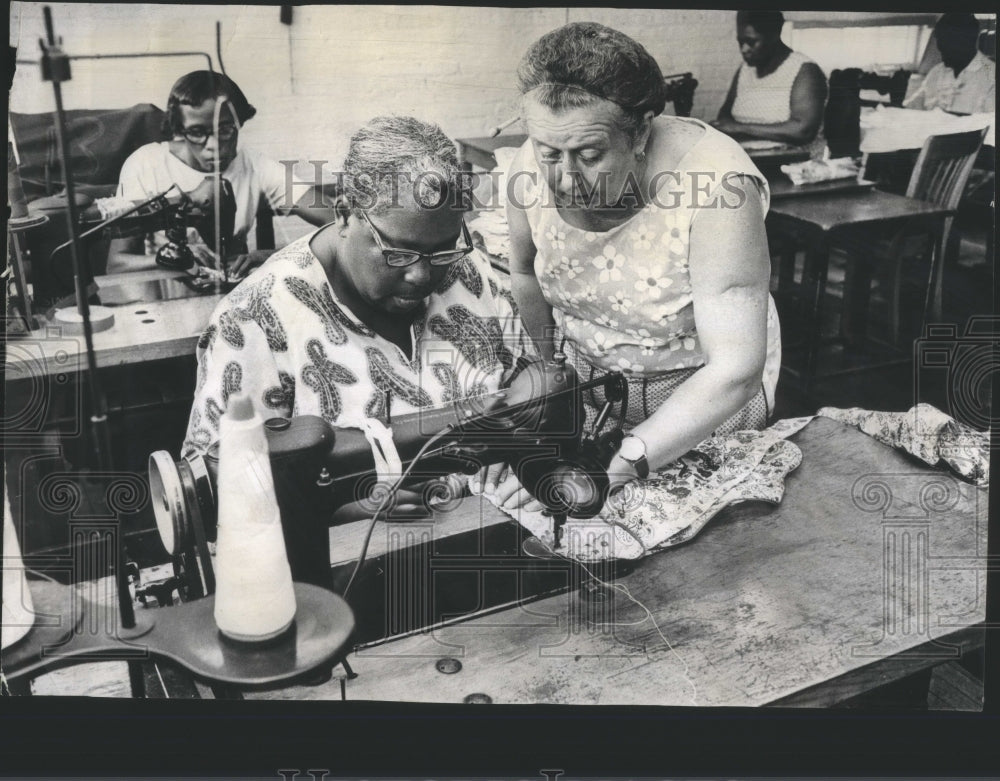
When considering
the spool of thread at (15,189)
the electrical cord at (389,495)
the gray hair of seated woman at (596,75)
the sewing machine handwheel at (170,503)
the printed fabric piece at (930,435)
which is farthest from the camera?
the printed fabric piece at (930,435)

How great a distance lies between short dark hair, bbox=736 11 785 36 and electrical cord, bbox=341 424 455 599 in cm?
122

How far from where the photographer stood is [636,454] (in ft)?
7.20

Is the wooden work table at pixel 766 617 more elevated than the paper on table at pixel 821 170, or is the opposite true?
the paper on table at pixel 821 170

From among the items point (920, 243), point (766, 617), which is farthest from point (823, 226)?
point (766, 617)

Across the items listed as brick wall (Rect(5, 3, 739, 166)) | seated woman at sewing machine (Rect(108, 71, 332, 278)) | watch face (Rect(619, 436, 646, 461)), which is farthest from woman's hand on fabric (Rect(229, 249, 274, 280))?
watch face (Rect(619, 436, 646, 461))

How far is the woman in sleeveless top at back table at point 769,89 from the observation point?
236cm

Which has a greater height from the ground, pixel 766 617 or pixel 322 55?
pixel 322 55

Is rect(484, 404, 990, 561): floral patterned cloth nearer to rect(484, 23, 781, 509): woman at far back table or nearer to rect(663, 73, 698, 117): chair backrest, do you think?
rect(484, 23, 781, 509): woman at far back table

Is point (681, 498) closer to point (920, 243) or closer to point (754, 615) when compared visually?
point (754, 615)

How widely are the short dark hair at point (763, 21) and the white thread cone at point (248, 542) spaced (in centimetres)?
146

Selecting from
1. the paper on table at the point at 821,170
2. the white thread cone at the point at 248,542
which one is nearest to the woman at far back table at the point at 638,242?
the paper on table at the point at 821,170

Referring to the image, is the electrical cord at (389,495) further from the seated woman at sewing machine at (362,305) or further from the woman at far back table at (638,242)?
the woman at far back table at (638,242)

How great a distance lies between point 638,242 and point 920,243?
768 mm

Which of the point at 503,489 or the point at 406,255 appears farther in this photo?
the point at 503,489
